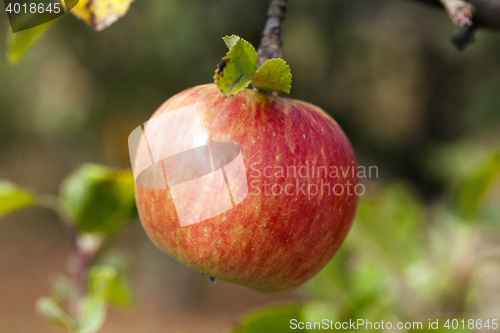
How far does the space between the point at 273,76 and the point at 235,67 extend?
0.14 feet

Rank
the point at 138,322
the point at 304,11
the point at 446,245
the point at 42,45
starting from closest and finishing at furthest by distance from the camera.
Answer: the point at 446,245 < the point at 304,11 < the point at 42,45 < the point at 138,322

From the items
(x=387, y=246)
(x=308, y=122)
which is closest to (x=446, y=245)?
(x=387, y=246)

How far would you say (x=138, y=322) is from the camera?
351 cm

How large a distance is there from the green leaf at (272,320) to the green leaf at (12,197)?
356 mm

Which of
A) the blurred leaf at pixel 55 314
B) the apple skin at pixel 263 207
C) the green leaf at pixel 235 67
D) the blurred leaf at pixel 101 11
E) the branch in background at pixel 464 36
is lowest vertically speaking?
the blurred leaf at pixel 55 314

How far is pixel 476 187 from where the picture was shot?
0.79m

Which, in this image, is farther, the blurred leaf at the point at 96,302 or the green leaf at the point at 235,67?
the blurred leaf at the point at 96,302

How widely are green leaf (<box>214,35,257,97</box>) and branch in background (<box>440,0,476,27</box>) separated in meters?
0.20

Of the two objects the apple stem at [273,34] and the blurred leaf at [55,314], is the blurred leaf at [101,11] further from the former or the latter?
the blurred leaf at [55,314]

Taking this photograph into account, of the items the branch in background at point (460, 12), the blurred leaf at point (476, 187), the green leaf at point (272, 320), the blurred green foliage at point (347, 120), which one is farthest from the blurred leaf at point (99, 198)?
the blurred leaf at point (476, 187)

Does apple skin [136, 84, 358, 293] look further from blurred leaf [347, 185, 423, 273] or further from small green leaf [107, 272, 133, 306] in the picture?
blurred leaf [347, 185, 423, 273]

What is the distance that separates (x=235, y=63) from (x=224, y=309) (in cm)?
377

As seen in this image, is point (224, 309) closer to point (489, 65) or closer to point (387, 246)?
point (489, 65)

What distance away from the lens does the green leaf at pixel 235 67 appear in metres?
0.34
